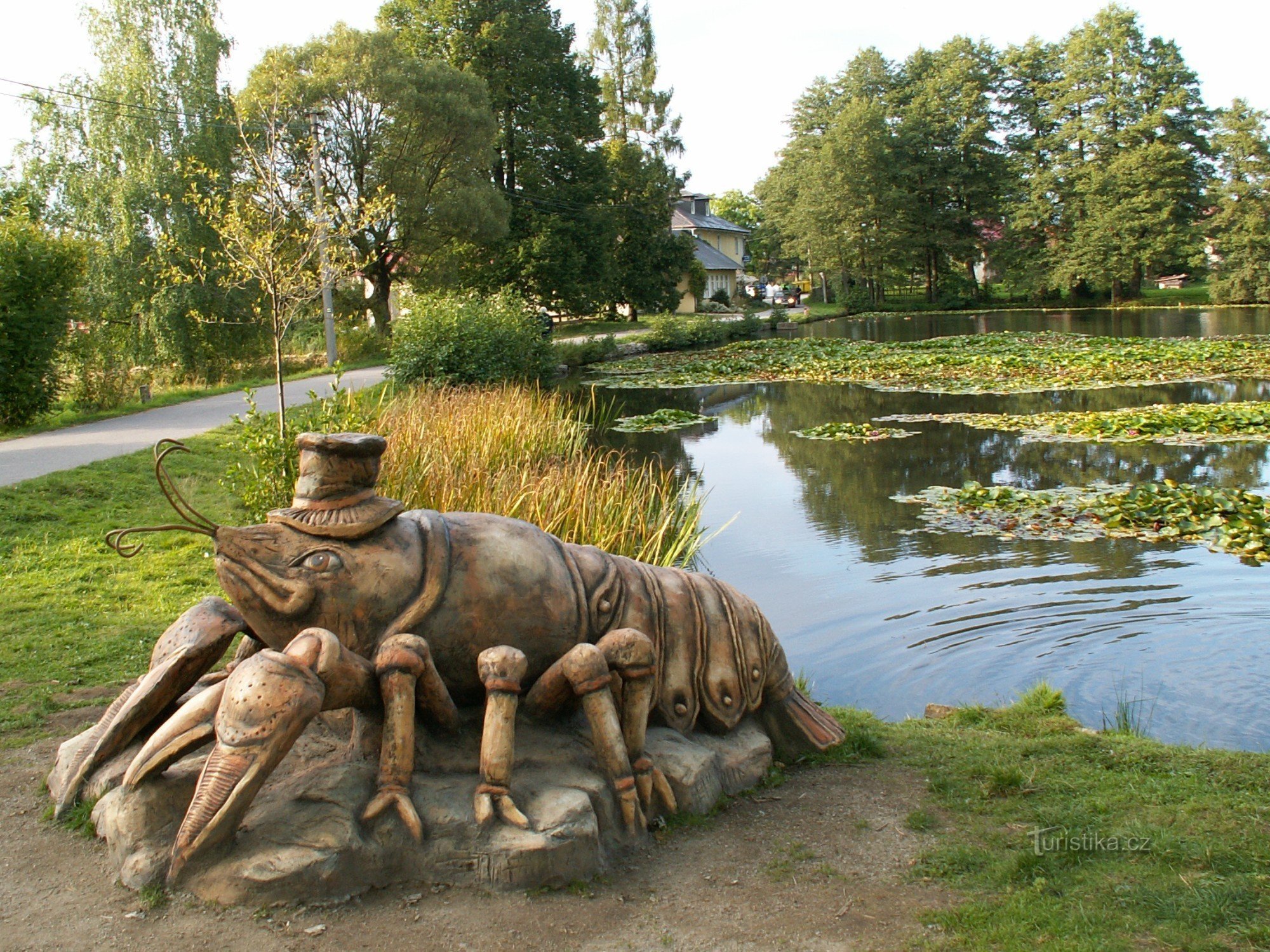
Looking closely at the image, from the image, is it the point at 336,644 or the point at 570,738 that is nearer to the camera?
the point at 336,644

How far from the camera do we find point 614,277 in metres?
42.5

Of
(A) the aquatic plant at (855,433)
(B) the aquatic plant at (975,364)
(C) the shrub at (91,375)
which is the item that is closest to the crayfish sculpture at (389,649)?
(A) the aquatic plant at (855,433)

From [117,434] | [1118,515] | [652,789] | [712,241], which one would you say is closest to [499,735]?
[652,789]

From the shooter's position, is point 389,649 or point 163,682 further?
point 163,682

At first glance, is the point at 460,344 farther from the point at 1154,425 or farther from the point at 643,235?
the point at 643,235

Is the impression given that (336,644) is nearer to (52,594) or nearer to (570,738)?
(570,738)

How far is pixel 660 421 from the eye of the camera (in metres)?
20.6

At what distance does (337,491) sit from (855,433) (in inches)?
599

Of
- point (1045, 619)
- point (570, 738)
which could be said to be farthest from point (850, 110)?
point (570, 738)

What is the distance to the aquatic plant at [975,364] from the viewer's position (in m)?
24.6

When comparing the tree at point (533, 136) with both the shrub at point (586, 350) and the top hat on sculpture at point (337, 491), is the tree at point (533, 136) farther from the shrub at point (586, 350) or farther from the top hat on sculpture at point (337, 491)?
the top hat on sculpture at point (337, 491)

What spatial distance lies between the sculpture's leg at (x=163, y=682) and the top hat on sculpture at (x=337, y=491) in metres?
0.61

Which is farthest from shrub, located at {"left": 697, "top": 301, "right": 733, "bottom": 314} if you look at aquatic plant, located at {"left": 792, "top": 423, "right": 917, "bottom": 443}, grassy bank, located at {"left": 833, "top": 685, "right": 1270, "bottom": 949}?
grassy bank, located at {"left": 833, "top": 685, "right": 1270, "bottom": 949}

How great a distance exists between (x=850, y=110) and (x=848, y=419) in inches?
1701
